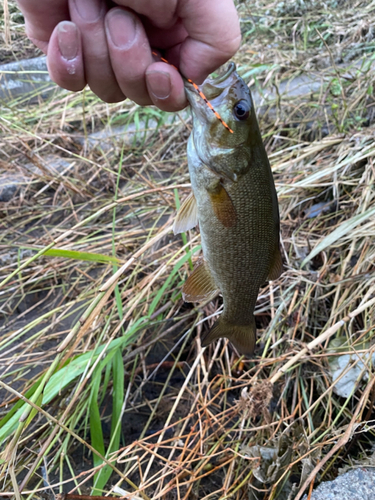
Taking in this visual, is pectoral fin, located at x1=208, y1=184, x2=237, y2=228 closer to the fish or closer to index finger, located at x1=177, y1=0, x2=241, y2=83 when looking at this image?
the fish

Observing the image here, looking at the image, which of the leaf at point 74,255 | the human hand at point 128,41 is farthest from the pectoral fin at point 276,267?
the leaf at point 74,255

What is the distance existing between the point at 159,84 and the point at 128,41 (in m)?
0.14

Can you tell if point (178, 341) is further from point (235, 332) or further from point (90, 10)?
point (90, 10)

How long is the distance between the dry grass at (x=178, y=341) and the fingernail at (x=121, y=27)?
2.39 ft

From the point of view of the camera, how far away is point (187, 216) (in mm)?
1331

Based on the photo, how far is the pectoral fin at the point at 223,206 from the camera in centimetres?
120

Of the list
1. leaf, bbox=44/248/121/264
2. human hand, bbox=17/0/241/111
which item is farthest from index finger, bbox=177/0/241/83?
leaf, bbox=44/248/121/264

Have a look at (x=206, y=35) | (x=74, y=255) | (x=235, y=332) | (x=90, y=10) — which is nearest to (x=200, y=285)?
(x=235, y=332)

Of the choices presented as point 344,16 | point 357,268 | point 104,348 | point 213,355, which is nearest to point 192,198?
point 104,348

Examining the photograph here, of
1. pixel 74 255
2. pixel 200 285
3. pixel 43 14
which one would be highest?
pixel 43 14

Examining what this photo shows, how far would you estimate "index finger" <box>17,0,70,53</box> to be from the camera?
1.04 metres

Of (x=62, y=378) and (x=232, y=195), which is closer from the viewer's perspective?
(x=232, y=195)

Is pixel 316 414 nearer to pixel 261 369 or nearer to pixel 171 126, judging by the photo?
pixel 261 369

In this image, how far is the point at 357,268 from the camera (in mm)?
1828
